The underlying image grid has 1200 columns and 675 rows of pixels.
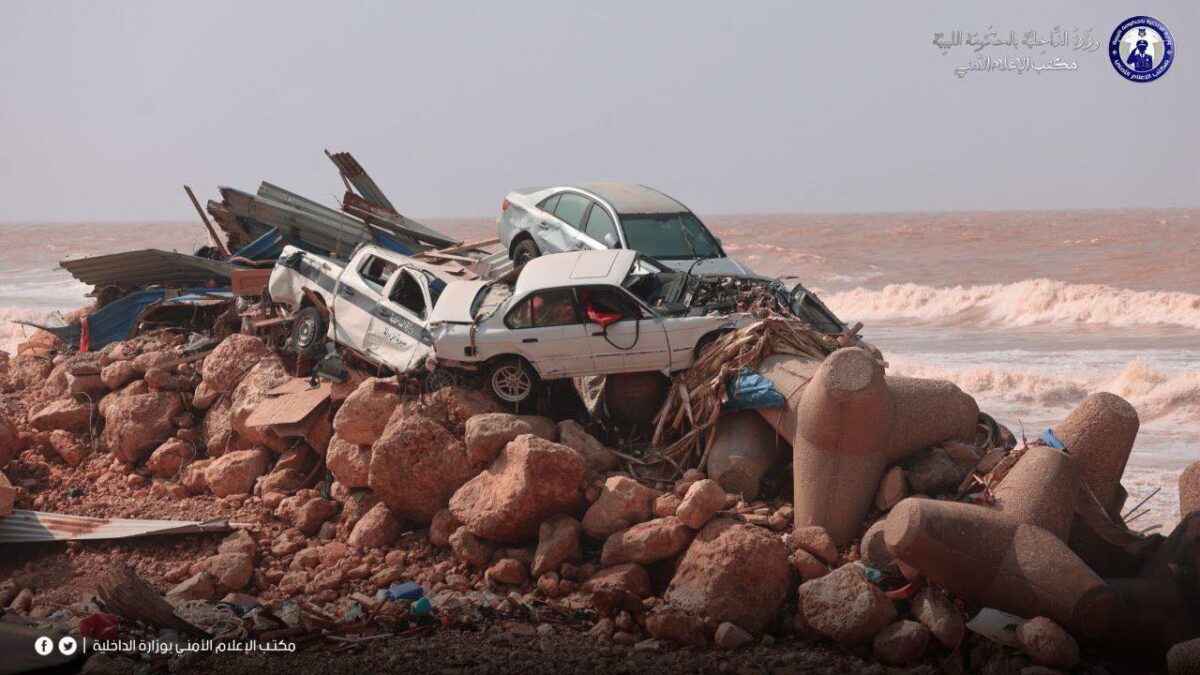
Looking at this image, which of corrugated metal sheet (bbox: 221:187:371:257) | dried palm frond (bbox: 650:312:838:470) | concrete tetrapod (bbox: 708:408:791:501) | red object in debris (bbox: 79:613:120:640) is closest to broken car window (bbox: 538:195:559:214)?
corrugated metal sheet (bbox: 221:187:371:257)

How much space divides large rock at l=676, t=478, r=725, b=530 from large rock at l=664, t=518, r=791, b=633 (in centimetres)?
23

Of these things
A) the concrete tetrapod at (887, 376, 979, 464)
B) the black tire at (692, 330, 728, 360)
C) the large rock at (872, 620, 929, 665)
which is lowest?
the large rock at (872, 620, 929, 665)

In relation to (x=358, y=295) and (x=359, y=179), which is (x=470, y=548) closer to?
(x=358, y=295)

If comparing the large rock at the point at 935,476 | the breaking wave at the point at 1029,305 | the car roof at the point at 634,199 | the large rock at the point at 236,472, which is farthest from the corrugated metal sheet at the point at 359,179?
the breaking wave at the point at 1029,305

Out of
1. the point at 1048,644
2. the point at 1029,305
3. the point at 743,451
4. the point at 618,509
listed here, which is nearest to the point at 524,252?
the point at 743,451

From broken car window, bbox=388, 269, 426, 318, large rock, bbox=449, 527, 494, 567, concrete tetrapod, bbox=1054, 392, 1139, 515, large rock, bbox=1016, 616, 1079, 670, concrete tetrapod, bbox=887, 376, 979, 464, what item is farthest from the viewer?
broken car window, bbox=388, 269, 426, 318

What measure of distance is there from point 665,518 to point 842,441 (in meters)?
1.47

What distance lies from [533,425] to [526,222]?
5460 millimetres

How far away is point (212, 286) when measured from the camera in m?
17.0

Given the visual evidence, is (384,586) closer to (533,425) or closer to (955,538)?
(533,425)

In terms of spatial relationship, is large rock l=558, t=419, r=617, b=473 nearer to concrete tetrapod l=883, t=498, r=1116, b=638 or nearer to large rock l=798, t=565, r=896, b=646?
large rock l=798, t=565, r=896, b=646

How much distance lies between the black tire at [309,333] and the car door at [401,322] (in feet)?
3.34

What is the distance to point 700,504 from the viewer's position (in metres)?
8.28

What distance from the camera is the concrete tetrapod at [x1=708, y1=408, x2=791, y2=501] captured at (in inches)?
366
